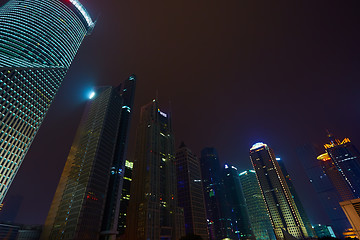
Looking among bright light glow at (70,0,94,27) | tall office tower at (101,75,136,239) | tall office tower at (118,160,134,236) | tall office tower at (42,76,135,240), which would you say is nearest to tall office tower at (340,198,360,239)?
tall office tower at (42,76,135,240)

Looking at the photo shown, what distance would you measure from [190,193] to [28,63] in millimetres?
141127

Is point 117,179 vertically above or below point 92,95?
below

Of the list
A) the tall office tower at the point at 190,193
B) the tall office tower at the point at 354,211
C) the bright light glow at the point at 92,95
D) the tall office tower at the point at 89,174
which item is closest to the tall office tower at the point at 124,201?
the tall office tower at the point at 89,174

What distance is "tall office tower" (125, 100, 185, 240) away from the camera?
389 feet

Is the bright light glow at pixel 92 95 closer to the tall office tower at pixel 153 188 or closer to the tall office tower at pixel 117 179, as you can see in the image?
the tall office tower at pixel 117 179

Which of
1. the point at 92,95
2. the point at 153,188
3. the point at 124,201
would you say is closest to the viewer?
the point at 153,188

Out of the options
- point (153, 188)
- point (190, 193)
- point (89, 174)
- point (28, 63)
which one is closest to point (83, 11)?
point (28, 63)

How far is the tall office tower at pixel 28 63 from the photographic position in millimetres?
91875

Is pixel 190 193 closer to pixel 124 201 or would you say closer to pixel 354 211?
pixel 124 201

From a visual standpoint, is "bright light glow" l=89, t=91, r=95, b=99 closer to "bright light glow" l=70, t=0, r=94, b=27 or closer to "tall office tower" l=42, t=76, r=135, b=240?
"tall office tower" l=42, t=76, r=135, b=240

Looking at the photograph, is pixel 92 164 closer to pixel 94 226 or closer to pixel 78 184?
pixel 78 184

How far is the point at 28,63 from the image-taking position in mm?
108688

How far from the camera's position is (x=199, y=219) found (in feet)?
502

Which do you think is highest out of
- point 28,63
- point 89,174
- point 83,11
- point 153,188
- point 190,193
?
point 83,11
